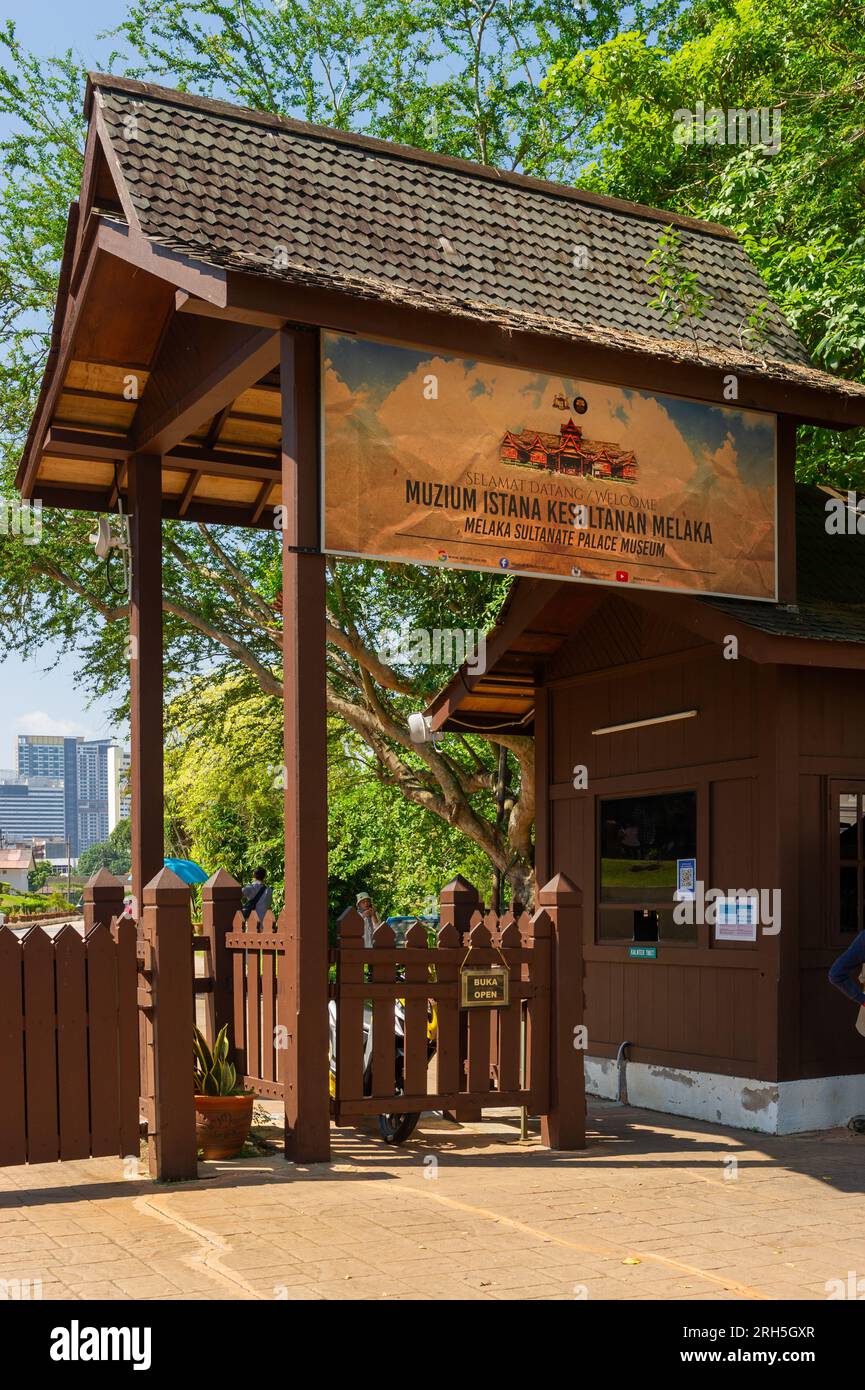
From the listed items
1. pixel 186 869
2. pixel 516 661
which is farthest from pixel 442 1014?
pixel 186 869

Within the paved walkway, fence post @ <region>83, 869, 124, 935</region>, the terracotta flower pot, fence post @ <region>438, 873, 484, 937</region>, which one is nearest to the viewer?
the paved walkway

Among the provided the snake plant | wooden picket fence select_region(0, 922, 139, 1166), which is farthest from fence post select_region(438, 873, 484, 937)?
wooden picket fence select_region(0, 922, 139, 1166)

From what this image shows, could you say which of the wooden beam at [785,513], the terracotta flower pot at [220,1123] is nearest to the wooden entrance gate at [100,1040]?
the terracotta flower pot at [220,1123]

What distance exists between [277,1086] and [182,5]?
20999mm

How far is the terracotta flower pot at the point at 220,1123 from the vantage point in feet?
28.4

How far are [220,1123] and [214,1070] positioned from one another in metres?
0.33

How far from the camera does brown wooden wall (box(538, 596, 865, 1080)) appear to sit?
409 inches

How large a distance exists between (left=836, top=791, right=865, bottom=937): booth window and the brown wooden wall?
0.17m

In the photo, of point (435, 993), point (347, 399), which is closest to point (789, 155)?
point (347, 399)

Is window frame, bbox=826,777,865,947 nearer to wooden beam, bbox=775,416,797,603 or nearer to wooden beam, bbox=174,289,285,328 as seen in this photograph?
wooden beam, bbox=775,416,797,603

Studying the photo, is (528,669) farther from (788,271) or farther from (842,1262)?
(842,1262)

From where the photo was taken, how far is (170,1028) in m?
8.15

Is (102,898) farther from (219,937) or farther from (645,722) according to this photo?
(645,722)

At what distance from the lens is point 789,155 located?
1689 centimetres
